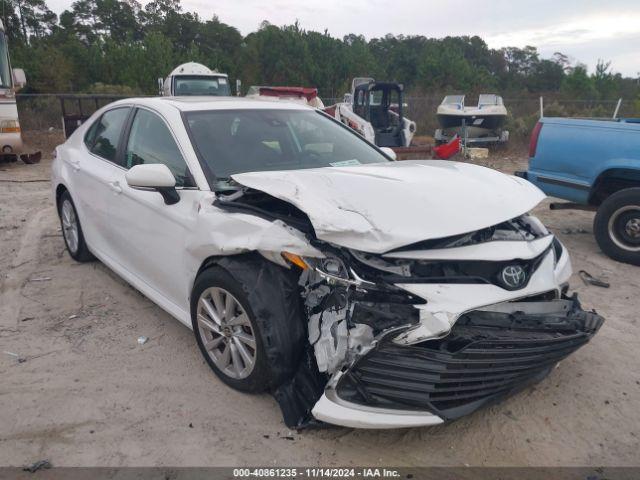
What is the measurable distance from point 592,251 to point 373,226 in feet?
14.5

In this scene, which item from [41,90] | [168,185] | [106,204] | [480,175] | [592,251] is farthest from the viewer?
Result: [41,90]

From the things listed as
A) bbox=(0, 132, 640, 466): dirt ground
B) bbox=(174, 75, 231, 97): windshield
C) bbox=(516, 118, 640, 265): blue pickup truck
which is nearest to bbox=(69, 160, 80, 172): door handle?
bbox=(0, 132, 640, 466): dirt ground

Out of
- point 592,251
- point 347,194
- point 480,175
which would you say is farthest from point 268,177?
point 592,251

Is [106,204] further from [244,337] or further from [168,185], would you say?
[244,337]

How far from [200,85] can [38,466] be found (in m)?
14.0

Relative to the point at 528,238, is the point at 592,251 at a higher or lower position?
lower

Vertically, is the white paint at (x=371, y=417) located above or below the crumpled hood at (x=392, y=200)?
below

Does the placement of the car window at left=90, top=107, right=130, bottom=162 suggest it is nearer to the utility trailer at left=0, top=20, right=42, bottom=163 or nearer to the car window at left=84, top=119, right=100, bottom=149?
the car window at left=84, top=119, right=100, bottom=149

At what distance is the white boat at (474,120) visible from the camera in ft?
48.8

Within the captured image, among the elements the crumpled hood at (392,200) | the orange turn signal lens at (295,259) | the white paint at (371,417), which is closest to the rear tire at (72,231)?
the crumpled hood at (392,200)

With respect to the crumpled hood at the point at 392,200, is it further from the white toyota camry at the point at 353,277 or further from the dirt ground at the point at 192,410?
the dirt ground at the point at 192,410

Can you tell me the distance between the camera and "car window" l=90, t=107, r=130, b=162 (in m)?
4.31

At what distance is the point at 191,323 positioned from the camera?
336 centimetres

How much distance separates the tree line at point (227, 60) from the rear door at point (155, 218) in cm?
2267
